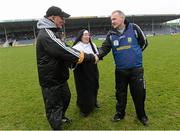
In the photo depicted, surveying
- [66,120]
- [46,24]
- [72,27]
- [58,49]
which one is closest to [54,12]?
[46,24]

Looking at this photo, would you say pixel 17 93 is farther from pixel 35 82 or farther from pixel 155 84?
pixel 155 84

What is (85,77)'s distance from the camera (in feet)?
20.6

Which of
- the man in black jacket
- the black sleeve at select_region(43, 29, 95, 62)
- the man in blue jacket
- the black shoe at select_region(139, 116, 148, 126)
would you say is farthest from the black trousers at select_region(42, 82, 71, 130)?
the black shoe at select_region(139, 116, 148, 126)

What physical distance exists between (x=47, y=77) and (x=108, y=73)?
22.4 ft

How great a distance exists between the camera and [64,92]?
5.50m

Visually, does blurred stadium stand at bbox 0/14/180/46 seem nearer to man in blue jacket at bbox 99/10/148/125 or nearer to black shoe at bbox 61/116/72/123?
black shoe at bbox 61/116/72/123

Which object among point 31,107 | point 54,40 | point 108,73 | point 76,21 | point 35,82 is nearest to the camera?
point 54,40

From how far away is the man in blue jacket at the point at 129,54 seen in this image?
5.39 m

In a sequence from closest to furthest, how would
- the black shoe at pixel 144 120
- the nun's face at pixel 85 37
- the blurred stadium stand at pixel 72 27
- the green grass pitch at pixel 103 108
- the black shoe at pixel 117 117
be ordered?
the black shoe at pixel 144 120 < the green grass pitch at pixel 103 108 < the black shoe at pixel 117 117 < the nun's face at pixel 85 37 < the blurred stadium stand at pixel 72 27

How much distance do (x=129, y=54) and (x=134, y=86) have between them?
628mm

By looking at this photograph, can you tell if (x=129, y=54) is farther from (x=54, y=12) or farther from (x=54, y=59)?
(x=54, y=12)

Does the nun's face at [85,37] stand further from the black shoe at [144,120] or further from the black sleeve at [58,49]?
the black shoe at [144,120]

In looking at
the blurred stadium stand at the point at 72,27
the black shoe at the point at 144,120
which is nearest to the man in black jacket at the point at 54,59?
the black shoe at the point at 144,120

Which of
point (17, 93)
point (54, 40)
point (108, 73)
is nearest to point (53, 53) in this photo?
point (54, 40)
